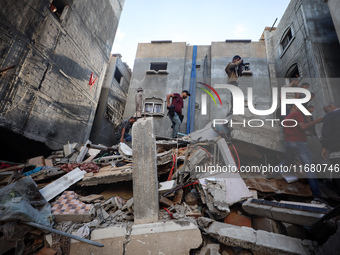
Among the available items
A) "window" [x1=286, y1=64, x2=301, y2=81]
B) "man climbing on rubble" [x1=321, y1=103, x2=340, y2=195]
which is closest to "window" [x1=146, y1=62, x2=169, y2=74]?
"window" [x1=286, y1=64, x2=301, y2=81]

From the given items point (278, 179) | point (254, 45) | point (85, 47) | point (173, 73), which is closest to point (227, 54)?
point (254, 45)

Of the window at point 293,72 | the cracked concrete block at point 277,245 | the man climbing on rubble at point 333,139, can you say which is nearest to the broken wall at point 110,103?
the cracked concrete block at point 277,245

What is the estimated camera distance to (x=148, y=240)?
214cm

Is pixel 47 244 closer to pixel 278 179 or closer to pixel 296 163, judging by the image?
pixel 278 179

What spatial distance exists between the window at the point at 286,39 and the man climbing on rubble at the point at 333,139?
7.49m

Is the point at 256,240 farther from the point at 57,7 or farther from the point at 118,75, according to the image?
the point at 118,75

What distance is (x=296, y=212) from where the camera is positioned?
2.12m

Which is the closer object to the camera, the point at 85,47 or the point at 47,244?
the point at 47,244

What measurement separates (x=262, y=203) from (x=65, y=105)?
26.1 ft

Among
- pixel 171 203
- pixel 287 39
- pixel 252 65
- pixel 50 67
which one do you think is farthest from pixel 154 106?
pixel 287 39

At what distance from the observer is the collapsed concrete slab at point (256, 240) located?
1.87 metres

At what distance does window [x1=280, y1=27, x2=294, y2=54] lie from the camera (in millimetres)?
8777

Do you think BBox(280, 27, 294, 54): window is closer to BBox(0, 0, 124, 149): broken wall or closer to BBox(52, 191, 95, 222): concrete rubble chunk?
BBox(0, 0, 124, 149): broken wall

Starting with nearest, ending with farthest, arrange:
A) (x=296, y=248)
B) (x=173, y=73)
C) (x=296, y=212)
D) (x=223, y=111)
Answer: (x=296, y=248), (x=296, y=212), (x=223, y=111), (x=173, y=73)
